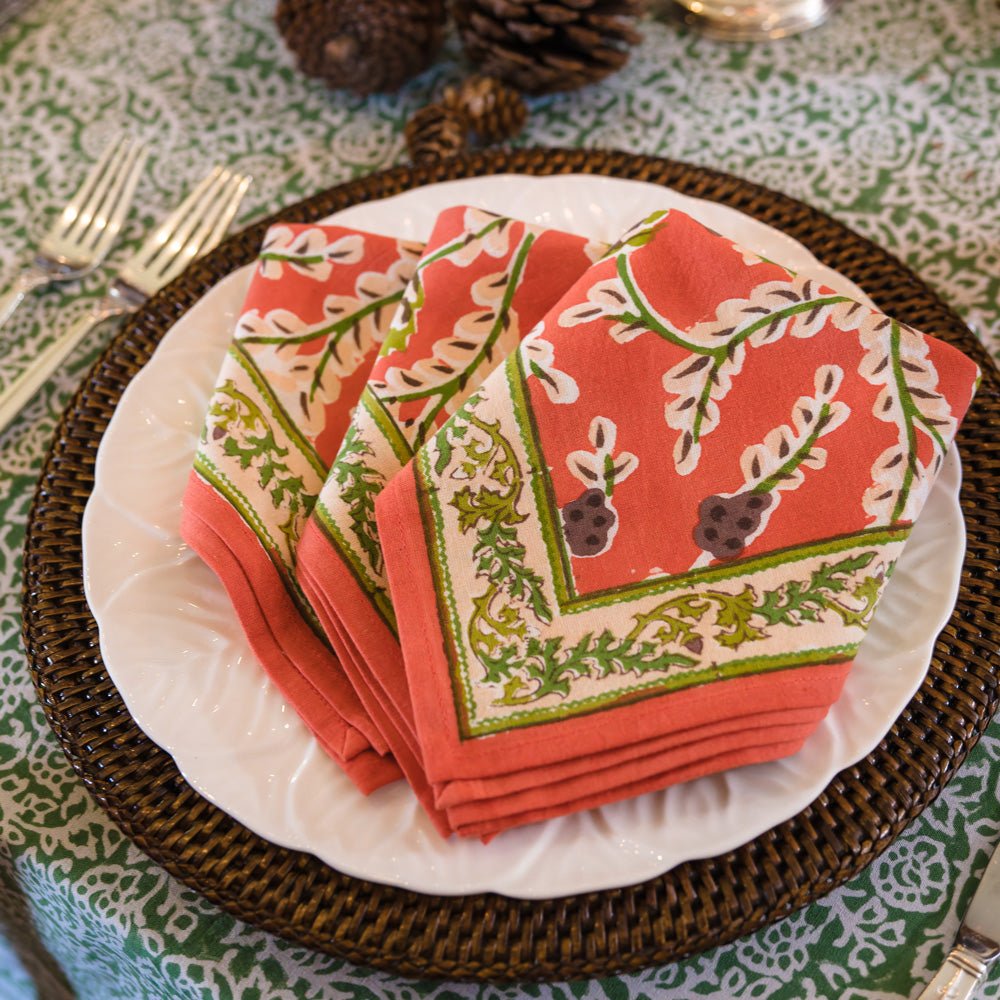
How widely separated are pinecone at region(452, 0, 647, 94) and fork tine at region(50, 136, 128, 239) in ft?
1.12

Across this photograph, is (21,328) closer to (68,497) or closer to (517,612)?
(68,497)

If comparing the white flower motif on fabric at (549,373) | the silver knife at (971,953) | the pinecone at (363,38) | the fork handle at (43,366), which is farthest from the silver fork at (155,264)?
the silver knife at (971,953)

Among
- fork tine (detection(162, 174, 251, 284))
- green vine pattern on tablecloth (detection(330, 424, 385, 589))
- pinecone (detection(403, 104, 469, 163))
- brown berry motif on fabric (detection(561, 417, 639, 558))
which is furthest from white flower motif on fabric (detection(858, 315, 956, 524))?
fork tine (detection(162, 174, 251, 284))

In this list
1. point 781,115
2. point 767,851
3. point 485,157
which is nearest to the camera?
point 767,851

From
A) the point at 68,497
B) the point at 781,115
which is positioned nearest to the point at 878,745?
the point at 68,497

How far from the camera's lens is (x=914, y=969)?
1.65ft

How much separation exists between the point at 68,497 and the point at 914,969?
0.53 meters

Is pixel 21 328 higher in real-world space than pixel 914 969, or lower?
higher

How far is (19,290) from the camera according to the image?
0.84 metres

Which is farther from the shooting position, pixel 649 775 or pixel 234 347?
pixel 234 347

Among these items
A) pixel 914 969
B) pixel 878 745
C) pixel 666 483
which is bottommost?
pixel 914 969

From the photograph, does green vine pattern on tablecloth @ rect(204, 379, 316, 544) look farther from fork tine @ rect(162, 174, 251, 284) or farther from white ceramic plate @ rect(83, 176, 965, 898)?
fork tine @ rect(162, 174, 251, 284)

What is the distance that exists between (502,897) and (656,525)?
0.62 feet

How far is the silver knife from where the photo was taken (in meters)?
0.48
